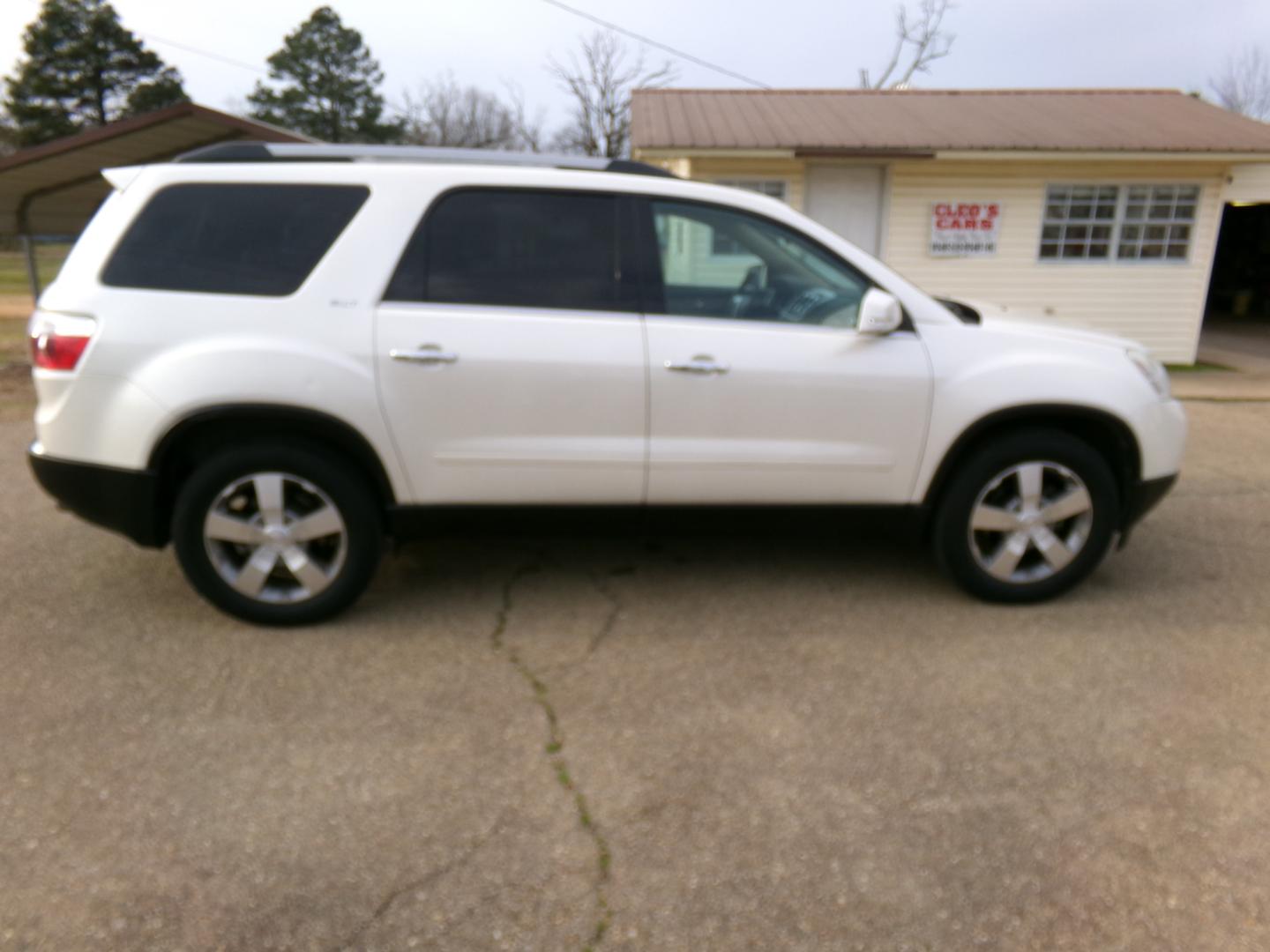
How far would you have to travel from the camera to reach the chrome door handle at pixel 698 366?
143 inches

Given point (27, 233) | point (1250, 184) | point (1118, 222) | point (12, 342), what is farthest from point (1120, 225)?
point (12, 342)

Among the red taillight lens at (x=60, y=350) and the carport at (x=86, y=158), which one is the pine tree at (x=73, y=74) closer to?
the carport at (x=86, y=158)

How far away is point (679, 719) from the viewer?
10.4 ft

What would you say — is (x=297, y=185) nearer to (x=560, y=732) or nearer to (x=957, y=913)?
(x=560, y=732)

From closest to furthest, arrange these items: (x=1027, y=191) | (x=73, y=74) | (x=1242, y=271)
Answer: (x=1027, y=191)
(x=1242, y=271)
(x=73, y=74)

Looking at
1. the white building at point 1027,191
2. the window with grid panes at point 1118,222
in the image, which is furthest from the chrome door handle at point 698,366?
the window with grid panes at point 1118,222

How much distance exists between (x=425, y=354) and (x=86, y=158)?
26.4ft

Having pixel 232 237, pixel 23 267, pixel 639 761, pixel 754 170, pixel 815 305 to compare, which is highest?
pixel 754 170

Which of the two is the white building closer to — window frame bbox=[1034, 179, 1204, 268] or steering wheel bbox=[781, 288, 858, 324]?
window frame bbox=[1034, 179, 1204, 268]

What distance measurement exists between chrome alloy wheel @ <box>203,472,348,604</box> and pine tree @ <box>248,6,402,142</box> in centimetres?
4781

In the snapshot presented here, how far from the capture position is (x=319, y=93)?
47.8m

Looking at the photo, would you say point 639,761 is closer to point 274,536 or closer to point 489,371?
point 489,371

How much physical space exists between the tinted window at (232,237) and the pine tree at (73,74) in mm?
49654

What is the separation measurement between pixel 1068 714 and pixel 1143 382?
1589 millimetres
